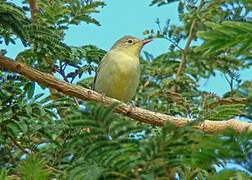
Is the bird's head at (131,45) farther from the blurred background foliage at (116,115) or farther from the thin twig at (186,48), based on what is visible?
the thin twig at (186,48)

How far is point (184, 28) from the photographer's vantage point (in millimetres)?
6625

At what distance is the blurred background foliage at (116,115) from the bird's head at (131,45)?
0.33 meters

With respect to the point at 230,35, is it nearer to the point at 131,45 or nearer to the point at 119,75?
the point at 119,75

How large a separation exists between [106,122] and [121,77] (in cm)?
421

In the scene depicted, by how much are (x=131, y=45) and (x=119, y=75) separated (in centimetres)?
101

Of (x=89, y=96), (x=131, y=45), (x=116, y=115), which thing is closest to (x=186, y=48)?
(x=131, y=45)

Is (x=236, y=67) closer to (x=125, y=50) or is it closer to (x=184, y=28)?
(x=184, y=28)

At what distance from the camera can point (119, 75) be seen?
590cm

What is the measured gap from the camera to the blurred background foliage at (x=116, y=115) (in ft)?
A: 5.50

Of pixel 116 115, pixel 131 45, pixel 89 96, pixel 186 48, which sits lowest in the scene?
pixel 116 115

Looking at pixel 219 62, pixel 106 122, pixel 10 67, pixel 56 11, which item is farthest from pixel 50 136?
pixel 219 62

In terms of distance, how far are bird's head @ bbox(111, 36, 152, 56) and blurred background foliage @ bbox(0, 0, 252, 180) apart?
1.08 feet

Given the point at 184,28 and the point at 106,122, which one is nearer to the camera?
the point at 106,122

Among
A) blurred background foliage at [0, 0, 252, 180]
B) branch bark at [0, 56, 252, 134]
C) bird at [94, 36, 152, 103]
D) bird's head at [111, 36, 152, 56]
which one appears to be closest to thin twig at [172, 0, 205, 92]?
blurred background foliage at [0, 0, 252, 180]
